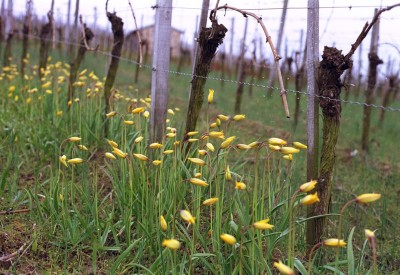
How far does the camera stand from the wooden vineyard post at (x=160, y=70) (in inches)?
149

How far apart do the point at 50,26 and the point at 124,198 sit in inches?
253

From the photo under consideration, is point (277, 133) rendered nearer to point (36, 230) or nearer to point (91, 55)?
point (36, 230)

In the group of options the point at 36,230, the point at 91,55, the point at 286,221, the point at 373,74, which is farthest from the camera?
the point at 91,55

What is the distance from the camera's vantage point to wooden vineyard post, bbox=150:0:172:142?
12.4 ft

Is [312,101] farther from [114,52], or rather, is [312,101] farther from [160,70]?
[114,52]

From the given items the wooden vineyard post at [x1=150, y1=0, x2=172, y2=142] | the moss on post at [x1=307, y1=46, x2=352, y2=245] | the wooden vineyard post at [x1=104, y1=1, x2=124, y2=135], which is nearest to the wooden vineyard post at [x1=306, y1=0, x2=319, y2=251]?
the moss on post at [x1=307, y1=46, x2=352, y2=245]

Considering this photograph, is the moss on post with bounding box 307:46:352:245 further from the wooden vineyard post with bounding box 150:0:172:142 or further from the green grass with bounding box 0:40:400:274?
the wooden vineyard post with bounding box 150:0:172:142

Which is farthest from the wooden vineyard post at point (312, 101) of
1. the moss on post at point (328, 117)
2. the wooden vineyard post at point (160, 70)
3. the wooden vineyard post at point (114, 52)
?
the wooden vineyard post at point (114, 52)

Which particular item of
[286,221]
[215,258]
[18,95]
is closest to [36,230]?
[215,258]

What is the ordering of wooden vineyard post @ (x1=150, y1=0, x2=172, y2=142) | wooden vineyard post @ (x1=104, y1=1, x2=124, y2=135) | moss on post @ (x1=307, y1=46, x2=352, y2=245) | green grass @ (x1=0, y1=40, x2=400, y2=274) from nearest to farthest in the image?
1. green grass @ (x1=0, y1=40, x2=400, y2=274)
2. moss on post @ (x1=307, y1=46, x2=352, y2=245)
3. wooden vineyard post @ (x1=150, y1=0, x2=172, y2=142)
4. wooden vineyard post @ (x1=104, y1=1, x2=124, y2=135)

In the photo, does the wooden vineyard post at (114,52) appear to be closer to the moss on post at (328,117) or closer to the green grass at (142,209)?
the green grass at (142,209)

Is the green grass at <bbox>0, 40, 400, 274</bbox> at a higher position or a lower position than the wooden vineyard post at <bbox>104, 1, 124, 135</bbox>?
lower

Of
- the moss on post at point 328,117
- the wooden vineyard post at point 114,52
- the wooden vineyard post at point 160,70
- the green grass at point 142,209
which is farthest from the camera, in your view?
the wooden vineyard post at point 114,52

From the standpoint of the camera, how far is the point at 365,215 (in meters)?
4.10
